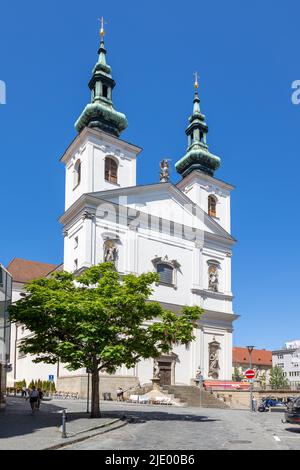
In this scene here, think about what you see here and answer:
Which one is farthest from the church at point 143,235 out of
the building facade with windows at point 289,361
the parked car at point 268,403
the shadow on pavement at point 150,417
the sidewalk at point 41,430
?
the building facade with windows at point 289,361

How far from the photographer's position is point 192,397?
132ft

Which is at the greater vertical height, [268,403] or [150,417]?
[150,417]

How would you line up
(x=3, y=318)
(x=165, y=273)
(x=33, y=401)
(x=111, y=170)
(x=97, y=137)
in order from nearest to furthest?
(x=3, y=318) < (x=33, y=401) < (x=97, y=137) < (x=111, y=170) < (x=165, y=273)

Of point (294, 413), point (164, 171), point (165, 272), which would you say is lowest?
point (294, 413)

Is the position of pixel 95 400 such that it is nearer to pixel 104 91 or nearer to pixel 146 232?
pixel 146 232

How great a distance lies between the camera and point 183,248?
49.3m

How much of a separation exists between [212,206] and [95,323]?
113ft

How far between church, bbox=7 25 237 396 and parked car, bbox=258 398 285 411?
8.04 metres

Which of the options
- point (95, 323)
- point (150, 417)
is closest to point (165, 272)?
point (150, 417)

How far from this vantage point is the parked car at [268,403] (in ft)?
120

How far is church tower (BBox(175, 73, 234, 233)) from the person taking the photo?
5419cm

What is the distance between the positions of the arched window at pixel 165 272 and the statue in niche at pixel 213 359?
6967mm
